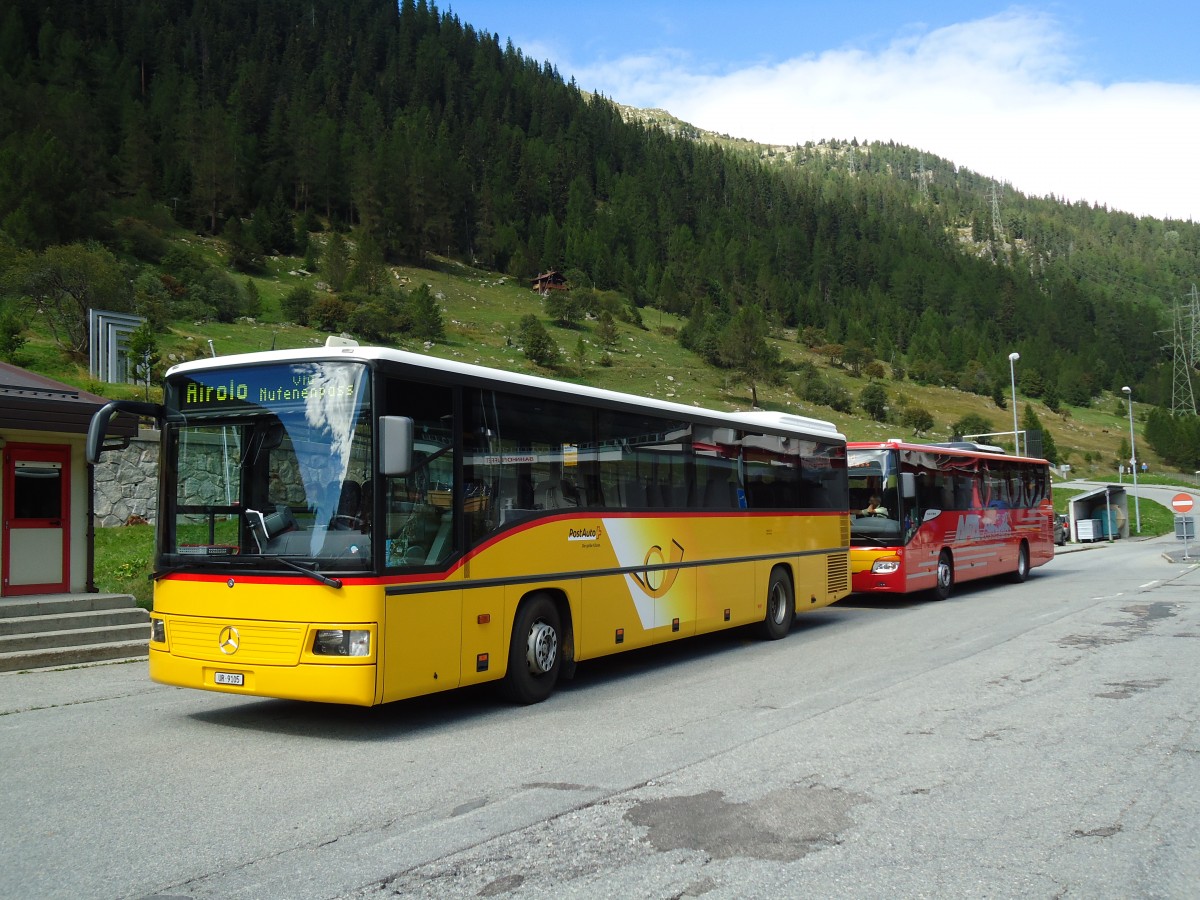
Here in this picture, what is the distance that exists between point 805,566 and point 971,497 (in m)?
7.83

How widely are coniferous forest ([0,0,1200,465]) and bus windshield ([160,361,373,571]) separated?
4033cm

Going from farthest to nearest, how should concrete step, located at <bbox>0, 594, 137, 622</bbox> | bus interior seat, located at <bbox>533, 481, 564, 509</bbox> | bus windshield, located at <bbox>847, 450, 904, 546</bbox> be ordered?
bus windshield, located at <bbox>847, 450, 904, 546</bbox> → concrete step, located at <bbox>0, 594, 137, 622</bbox> → bus interior seat, located at <bbox>533, 481, 564, 509</bbox>

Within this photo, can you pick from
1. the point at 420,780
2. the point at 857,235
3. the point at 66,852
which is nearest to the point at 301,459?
the point at 420,780

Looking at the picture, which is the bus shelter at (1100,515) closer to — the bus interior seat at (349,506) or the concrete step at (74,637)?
the concrete step at (74,637)

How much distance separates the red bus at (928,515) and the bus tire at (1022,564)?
23.6 inches

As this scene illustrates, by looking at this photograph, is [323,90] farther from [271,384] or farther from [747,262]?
[271,384]

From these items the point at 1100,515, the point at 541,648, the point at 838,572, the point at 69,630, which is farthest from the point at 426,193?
the point at 541,648

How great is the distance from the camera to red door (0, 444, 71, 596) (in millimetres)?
13164

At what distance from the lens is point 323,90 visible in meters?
148

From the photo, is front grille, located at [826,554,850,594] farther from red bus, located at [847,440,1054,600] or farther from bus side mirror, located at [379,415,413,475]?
bus side mirror, located at [379,415,413,475]

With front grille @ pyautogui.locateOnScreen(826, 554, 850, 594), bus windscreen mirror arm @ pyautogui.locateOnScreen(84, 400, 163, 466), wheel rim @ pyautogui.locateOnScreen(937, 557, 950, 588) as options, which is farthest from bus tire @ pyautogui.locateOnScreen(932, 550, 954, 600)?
bus windscreen mirror arm @ pyautogui.locateOnScreen(84, 400, 163, 466)

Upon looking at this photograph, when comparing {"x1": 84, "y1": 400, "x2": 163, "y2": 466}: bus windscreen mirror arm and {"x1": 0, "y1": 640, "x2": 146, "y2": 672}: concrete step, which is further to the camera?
{"x1": 0, "y1": 640, "x2": 146, "y2": 672}: concrete step

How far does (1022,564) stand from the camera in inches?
980

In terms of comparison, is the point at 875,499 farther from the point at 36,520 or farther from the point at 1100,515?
the point at 1100,515
